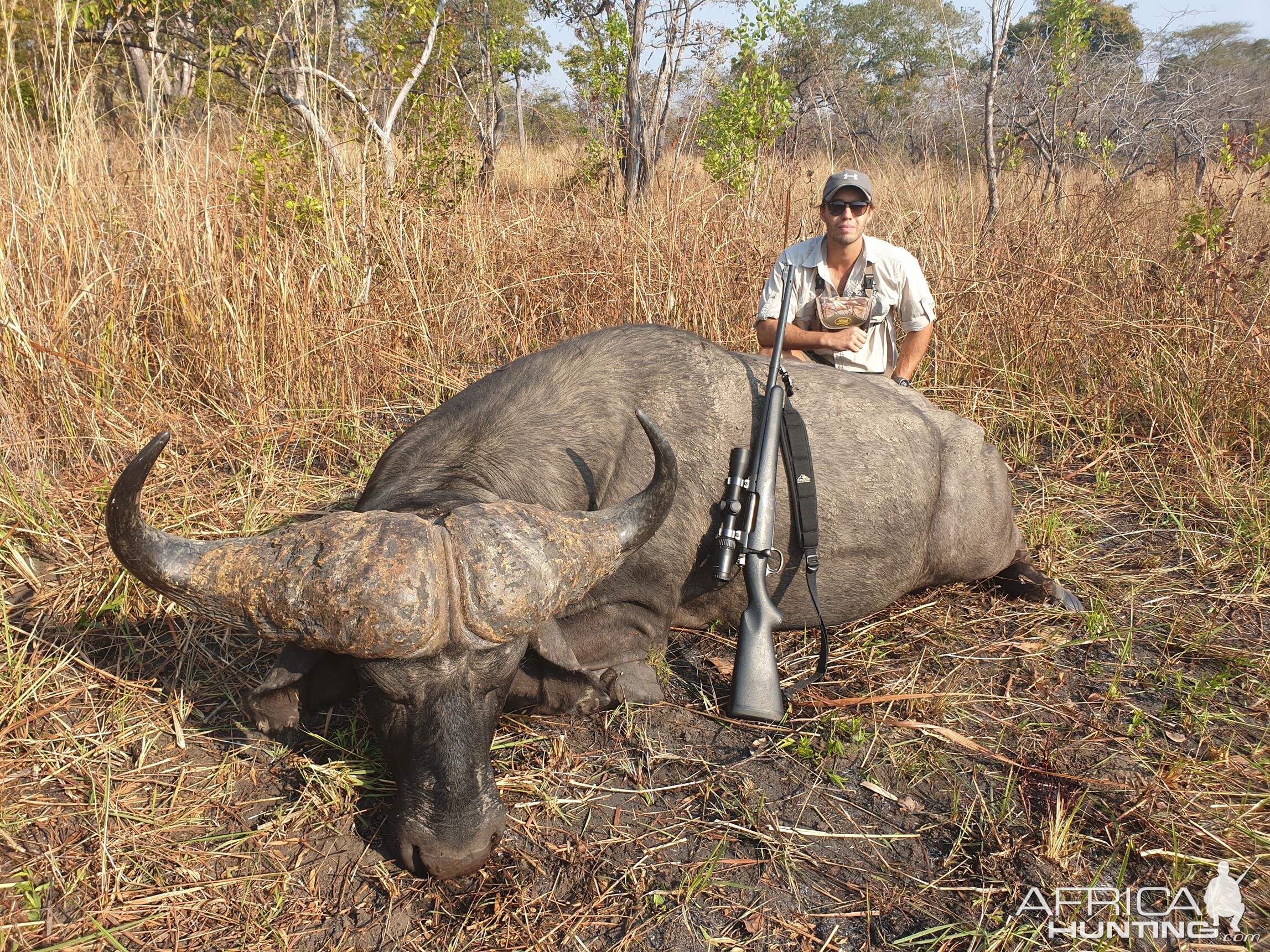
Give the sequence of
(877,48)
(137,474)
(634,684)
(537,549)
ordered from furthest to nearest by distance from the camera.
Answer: (877,48)
(634,684)
(537,549)
(137,474)

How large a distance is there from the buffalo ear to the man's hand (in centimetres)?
255

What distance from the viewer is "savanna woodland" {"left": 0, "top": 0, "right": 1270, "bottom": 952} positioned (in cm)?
226

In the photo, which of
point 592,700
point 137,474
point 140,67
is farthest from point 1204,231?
point 140,67

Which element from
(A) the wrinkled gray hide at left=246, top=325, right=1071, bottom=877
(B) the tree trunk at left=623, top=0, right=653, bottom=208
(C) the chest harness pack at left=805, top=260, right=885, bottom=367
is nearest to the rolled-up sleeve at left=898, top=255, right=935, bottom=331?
(C) the chest harness pack at left=805, top=260, right=885, bottom=367

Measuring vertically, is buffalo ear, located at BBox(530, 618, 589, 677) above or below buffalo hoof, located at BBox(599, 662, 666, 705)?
above

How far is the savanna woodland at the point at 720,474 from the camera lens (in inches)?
88.9

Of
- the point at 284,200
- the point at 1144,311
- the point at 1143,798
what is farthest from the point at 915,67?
the point at 1143,798

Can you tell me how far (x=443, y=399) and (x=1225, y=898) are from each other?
4.36 metres

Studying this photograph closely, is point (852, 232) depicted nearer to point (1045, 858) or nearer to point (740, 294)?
point (740, 294)

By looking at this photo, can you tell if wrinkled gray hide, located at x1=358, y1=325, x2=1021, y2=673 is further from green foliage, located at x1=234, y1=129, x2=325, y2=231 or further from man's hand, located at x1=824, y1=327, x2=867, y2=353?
green foliage, located at x1=234, y1=129, x2=325, y2=231

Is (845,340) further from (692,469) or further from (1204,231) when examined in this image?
(1204,231)

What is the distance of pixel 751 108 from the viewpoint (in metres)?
7.24

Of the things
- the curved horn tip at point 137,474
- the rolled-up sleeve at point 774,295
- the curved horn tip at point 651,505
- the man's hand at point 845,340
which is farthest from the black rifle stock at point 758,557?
the curved horn tip at point 137,474

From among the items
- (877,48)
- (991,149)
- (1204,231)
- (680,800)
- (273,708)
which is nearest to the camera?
(273,708)
